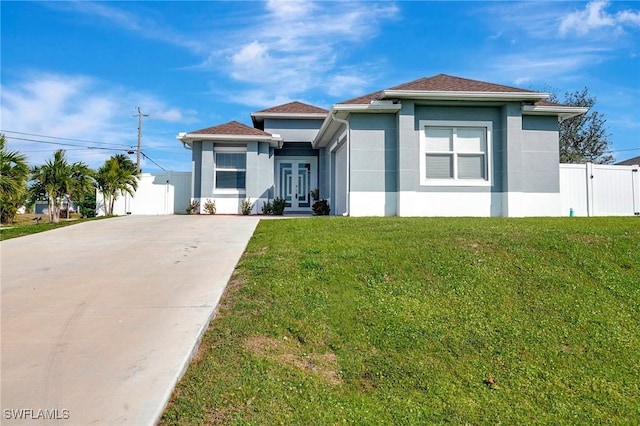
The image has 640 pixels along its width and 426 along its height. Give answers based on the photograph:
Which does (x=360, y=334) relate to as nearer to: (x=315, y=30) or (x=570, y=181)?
(x=315, y=30)

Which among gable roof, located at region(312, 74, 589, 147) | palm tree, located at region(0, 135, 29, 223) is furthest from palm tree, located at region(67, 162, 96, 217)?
gable roof, located at region(312, 74, 589, 147)

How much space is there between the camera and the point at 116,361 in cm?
365

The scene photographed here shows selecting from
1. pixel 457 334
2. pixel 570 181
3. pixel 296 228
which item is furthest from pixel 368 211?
pixel 457 334

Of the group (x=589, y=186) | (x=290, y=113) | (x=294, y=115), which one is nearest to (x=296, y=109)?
(x=290, y=113)

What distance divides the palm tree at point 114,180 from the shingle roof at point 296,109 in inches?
258

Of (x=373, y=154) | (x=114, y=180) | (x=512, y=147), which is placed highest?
(x=512, y=147)

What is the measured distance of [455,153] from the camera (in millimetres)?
13102

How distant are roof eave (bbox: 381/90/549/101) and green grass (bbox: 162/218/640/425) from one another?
21.5ft

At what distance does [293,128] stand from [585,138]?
2494 centimetres

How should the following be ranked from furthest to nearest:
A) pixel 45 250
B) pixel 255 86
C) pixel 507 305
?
1. pixel 255 86
2. pixel 45 250
3. pixel 507 305

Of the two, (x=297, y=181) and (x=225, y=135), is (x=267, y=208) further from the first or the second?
(x=225, y=135)

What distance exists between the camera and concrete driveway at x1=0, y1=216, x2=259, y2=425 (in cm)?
308

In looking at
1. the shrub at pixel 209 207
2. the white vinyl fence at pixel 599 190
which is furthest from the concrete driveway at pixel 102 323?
the white vinyl fence at pixel 599 190

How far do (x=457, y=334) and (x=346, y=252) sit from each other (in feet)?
8.37
